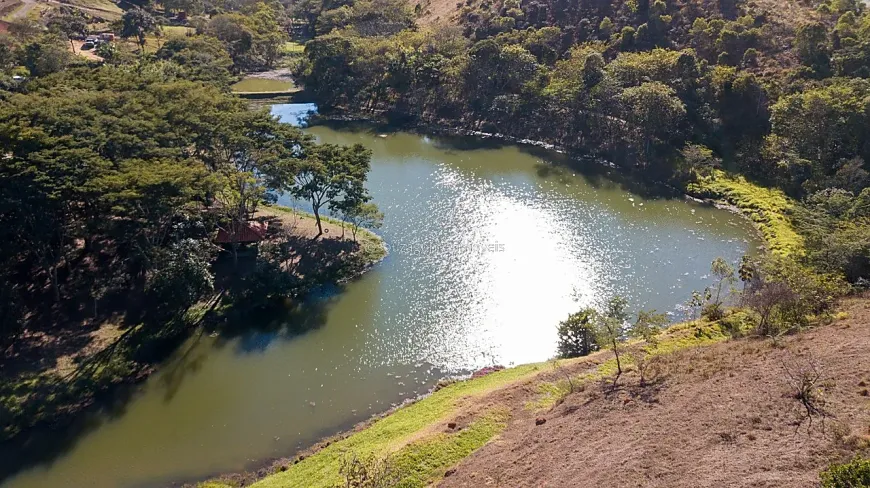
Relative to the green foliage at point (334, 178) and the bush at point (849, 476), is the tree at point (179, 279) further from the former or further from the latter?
the bush at point (849, 476)

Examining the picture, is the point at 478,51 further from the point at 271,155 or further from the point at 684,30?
the point at 271,155

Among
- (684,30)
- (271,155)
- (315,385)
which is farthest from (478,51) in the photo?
(315,385)

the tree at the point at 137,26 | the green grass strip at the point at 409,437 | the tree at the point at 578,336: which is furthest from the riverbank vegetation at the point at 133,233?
the tree at the point at 137,26

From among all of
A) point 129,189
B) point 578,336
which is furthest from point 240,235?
point 578,336

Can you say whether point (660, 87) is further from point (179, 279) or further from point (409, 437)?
point (179, 279)

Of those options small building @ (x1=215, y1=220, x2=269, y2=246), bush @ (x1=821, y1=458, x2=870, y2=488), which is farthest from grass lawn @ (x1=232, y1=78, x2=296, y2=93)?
bush @ (x1=821, y1=458, x2=870, y2=488)

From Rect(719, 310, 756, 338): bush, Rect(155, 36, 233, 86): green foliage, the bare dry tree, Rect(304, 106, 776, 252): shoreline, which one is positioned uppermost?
Rect(155, 36, 233, 86): green foliage

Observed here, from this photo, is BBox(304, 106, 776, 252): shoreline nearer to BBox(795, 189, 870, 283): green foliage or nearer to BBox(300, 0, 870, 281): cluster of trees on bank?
BBox(300, 0, 870, 281): cluster of trees on bank
